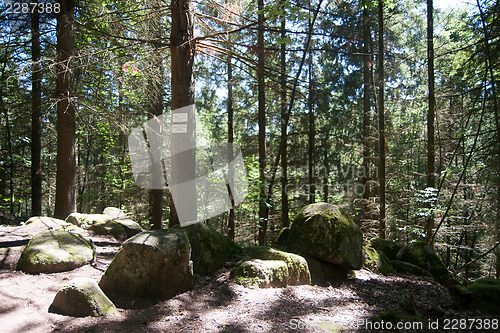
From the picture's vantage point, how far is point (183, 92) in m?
5.51

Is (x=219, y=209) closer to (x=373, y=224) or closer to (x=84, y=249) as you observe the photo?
(x=373, y=224)

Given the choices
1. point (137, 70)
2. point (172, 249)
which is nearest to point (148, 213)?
point (137, 70)

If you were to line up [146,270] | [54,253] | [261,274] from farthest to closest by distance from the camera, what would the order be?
1. [54,253]
2. [261,274]
3. [146,270]

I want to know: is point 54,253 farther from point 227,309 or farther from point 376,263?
A: point 376,263

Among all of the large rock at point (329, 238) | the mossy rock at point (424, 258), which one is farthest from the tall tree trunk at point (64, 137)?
the mossy rock at point (424, 258)

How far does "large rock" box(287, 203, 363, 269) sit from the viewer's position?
548 centimetres

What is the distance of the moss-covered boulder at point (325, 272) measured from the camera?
532cm

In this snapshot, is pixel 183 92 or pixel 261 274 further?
pixel 183 92

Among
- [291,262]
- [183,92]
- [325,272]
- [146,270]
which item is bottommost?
[325,272]

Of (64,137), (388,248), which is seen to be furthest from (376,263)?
(64,137)

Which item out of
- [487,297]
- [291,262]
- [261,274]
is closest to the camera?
[487,297]

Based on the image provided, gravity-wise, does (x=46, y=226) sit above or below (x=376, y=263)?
above

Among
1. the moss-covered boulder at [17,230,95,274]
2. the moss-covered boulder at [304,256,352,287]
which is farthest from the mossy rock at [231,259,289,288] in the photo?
the moss-covered boulder at [17,230,95,274]

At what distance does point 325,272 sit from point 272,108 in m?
12.5
